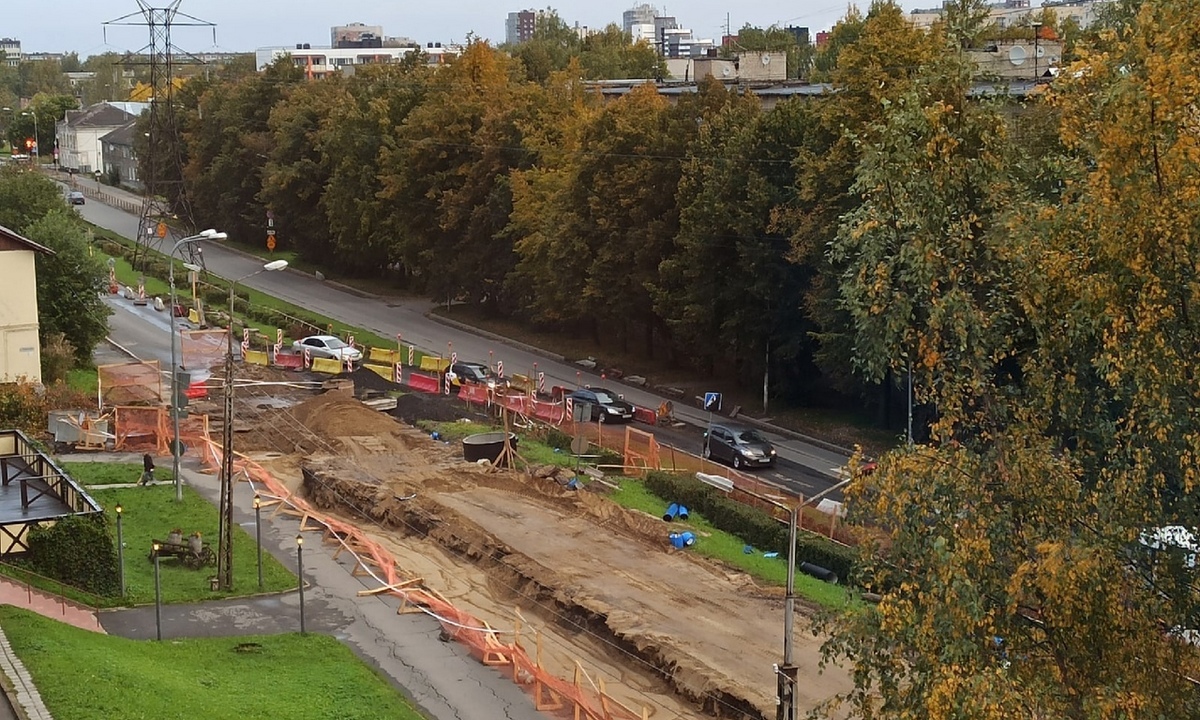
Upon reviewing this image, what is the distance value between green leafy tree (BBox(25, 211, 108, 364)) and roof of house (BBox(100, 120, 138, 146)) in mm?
78858

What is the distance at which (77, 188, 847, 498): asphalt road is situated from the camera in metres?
41.8

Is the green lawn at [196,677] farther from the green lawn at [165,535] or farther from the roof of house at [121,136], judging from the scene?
the roof of house at [121,136]

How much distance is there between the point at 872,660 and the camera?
1341cm

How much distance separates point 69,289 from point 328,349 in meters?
10.0

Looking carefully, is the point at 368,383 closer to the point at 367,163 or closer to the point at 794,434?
the point at 794,434

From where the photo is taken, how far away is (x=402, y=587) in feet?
92.4

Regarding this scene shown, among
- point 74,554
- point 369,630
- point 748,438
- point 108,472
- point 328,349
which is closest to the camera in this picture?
point 369,630

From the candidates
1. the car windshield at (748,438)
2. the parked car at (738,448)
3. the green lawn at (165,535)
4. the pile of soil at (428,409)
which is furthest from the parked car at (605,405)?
the green lawn at (165,535)

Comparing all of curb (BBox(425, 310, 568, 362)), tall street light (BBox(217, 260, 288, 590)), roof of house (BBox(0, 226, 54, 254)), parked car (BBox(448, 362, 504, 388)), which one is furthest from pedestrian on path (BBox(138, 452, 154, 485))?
curb (BBox(425, 310, 568, 362))

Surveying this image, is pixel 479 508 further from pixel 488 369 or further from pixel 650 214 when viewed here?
pixel 650 214

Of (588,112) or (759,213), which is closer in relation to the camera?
(759,213)

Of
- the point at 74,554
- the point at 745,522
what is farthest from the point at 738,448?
the point at 74,554

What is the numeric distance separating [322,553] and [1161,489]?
72.9 ft

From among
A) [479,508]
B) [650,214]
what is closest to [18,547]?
[479,508]
